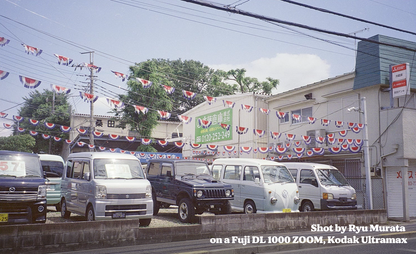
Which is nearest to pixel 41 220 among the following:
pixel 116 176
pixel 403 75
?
pixel 116 176

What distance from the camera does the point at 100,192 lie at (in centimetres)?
1062

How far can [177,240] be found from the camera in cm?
1028

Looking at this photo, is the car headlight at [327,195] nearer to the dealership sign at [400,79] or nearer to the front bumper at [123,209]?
the dealership sign at [400,79]

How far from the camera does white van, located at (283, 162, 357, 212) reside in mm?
16062

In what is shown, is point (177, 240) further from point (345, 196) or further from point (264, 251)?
point (345, 196)

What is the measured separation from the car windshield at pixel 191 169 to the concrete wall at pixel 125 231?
2.76 meters

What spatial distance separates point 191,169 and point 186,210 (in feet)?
5.83

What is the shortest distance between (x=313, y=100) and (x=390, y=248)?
16415 millimetres

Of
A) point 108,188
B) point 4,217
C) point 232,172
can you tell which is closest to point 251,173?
point 232,172

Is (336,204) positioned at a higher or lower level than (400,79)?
lower

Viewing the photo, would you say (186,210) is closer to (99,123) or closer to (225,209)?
(225,209)

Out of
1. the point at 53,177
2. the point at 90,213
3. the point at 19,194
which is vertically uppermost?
the point at 53,177

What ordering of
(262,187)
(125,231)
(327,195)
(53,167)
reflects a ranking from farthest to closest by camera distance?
(327,195) → (53,167) → (262,187) → (125,231)

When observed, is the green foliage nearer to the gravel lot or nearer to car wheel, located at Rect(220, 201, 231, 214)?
the gravel lot
